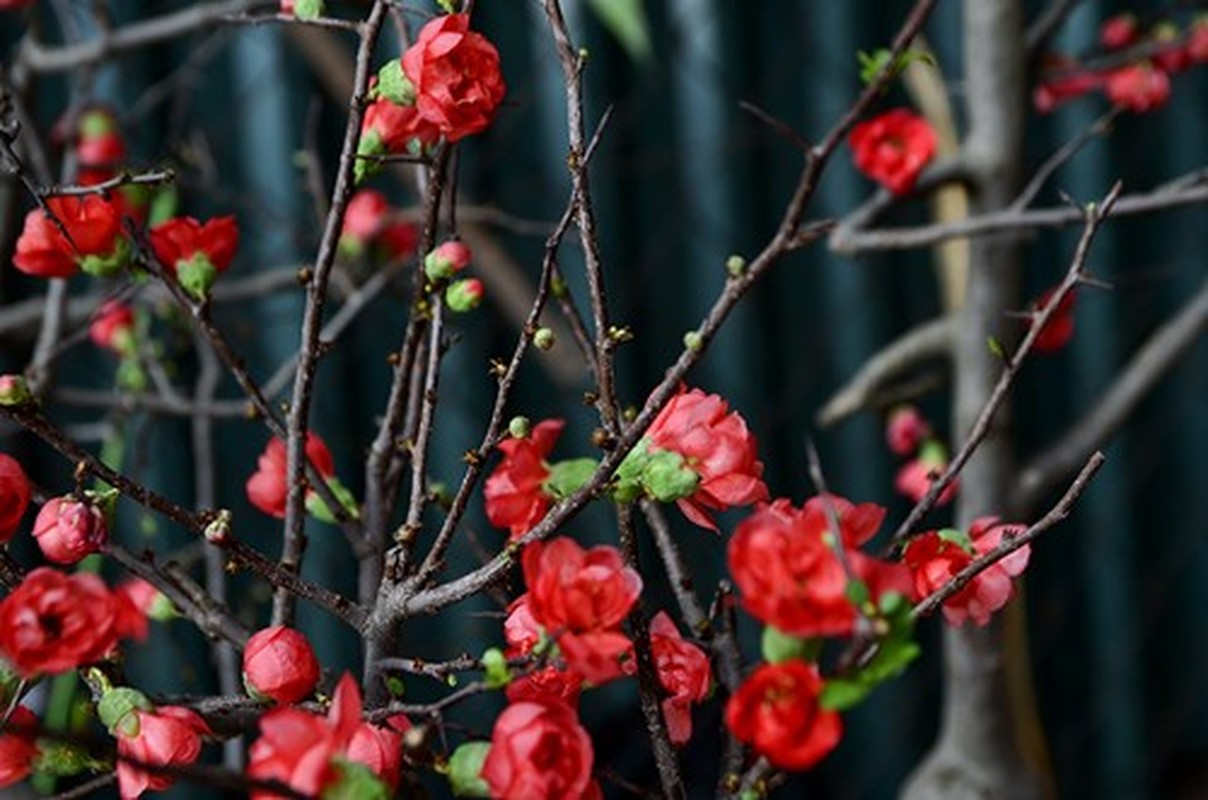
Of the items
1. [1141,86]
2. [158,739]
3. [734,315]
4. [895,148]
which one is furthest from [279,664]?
[734,315]

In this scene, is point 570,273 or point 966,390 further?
point 570,273

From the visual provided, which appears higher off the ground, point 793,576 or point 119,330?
point 793,576

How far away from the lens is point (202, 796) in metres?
1.59

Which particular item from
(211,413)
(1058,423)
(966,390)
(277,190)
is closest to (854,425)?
(1058,423)

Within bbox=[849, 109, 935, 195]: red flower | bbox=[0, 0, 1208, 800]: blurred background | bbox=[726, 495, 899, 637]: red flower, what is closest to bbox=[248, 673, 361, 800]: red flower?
bbox=[726, 495, 899, 637]: red flower

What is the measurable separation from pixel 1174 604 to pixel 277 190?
1.31 meters

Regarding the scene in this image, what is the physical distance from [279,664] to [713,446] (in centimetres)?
14

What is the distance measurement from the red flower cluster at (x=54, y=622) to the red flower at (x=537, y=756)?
0.33 ft

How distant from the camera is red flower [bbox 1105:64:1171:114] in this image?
1.06 m

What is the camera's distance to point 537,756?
41 cm

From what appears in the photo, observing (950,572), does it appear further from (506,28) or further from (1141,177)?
(1141,177)

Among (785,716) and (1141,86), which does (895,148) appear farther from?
(785,716)

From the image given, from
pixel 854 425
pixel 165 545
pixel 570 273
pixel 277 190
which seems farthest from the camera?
pixel 854 425

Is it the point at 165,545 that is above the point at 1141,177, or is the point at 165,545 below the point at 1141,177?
below
